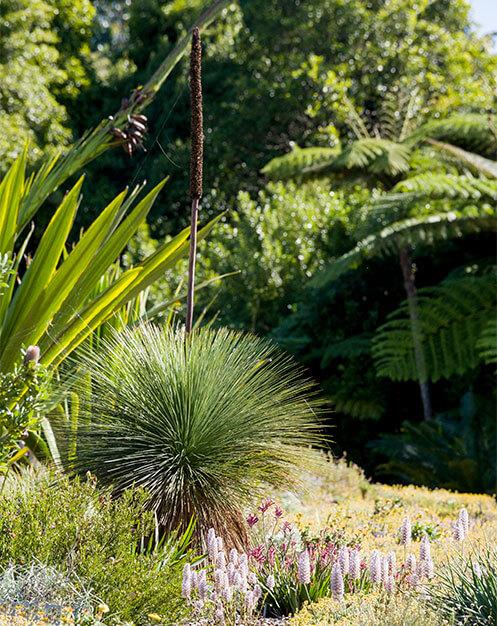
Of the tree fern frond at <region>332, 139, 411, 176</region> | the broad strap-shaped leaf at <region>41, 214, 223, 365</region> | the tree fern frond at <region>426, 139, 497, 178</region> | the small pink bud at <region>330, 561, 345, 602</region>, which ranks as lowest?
the small pink bud at <region>330, 561, 345, 602</region>

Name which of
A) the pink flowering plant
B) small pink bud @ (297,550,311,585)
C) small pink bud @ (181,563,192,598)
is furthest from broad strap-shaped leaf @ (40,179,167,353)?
small pink bud @ (297,550,311,585)

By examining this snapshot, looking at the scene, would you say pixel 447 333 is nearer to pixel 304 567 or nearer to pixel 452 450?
pixel 452 450

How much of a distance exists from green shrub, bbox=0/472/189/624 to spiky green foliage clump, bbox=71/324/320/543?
24cm

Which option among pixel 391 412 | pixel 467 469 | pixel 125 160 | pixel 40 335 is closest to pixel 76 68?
pixel 125 160

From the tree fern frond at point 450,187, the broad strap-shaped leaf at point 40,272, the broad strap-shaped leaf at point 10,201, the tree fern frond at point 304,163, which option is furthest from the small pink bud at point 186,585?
the tree fern frond at point 304,163

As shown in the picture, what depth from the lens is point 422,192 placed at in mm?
8406

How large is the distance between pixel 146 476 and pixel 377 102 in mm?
13390

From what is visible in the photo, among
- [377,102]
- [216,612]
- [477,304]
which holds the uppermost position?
[377,102]

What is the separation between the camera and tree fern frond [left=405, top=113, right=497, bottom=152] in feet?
30.9

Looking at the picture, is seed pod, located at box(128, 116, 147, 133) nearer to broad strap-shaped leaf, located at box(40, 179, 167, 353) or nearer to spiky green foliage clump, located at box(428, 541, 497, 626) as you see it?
broad strap-shaped leaf, located at box(40, 179, 167, 353)

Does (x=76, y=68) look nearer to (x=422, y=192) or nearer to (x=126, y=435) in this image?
(x=422, y=192)

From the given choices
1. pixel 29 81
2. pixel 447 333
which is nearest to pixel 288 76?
pixel 29 81

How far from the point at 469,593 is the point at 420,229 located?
6054 mm

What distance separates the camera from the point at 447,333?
30.0 ft
